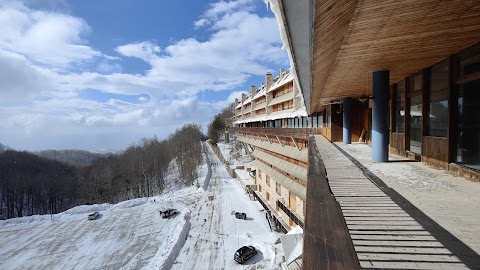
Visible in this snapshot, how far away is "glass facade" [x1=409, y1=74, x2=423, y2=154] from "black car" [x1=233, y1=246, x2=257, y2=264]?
10.7 metres

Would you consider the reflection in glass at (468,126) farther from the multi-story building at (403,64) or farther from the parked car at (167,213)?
the parked car at (167,213)

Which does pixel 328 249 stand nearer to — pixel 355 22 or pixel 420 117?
pixel 355 22

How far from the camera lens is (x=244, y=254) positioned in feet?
49.0

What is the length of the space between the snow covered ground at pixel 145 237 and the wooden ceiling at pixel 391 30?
12.6 m

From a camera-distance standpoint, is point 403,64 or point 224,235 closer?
point 403,64

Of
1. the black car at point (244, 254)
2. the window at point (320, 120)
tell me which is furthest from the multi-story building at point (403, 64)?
the window at point (320, 120)

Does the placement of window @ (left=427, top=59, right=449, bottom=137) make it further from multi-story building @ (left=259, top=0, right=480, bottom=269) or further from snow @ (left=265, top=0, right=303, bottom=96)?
snow @ (left=265, top=0, right=303, bottom=96)

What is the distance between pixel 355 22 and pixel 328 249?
3.48 metres

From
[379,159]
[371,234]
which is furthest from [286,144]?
[371,234]

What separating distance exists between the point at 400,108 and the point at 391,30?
7256 mm

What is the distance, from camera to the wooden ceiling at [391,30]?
3.09 metres

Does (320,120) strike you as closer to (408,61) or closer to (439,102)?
(439,102)

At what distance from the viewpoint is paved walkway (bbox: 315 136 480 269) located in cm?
242

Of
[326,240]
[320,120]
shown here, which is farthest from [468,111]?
[320,120]
